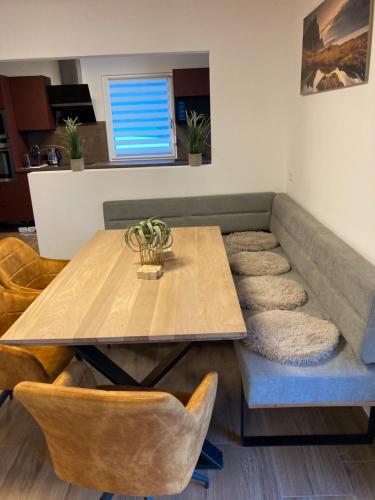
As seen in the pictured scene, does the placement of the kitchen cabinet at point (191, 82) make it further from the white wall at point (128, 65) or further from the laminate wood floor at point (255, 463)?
the laminate wood floor at point (255, 463)

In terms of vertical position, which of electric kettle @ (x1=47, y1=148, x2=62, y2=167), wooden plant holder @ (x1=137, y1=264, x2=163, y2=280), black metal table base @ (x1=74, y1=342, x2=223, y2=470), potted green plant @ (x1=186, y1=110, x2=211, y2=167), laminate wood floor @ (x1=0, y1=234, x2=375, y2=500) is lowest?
laminate wood floor @ (x1=0, y1=234, x2=375, y2=500)

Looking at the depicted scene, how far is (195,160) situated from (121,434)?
2.99 meters

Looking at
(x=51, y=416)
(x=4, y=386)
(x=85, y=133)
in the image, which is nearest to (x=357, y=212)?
(x=51, y=416)

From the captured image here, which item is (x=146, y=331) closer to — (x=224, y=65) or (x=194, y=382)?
(x=194, y=382)

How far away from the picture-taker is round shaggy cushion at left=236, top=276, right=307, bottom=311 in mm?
2246

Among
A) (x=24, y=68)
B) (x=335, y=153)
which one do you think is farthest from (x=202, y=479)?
(x=24, y=68)

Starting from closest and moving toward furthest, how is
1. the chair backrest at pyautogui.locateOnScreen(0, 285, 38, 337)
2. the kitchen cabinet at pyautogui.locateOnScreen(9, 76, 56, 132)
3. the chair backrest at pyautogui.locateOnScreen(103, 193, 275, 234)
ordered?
1. the chair backrest at pyautogui.locateOnScreen(0, 285, 38, 337)
2. the chair backrest at pyautogui.locateOnScreen(103, 193, 275, 234)
3. the kitchen cabinet at pyautogui.locateOnScreen(9, 76, 56, 132)

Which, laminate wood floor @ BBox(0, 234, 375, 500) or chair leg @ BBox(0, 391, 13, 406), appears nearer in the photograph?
laminate wood floor @ BBox(0, 234, 375, 500)

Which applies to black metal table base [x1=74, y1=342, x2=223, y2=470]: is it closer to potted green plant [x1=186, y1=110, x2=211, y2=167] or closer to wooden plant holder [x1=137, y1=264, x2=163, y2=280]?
wooden plant holder [x1=137, y1=264, x2=163, y2=280]

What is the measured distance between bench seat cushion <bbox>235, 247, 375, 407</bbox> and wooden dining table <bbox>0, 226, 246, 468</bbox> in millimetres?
314

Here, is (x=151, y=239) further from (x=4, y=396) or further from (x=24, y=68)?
(x=24, y=68)

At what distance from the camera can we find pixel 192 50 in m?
3.54

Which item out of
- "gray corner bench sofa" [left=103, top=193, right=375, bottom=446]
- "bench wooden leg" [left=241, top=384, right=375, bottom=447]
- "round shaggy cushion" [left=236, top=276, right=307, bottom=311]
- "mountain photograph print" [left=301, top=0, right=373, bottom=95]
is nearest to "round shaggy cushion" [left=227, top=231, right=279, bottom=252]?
"gray corner bench sofa" [left=103, top=193, right=375, bottom=446]

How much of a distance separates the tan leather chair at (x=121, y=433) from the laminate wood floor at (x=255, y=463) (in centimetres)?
51
